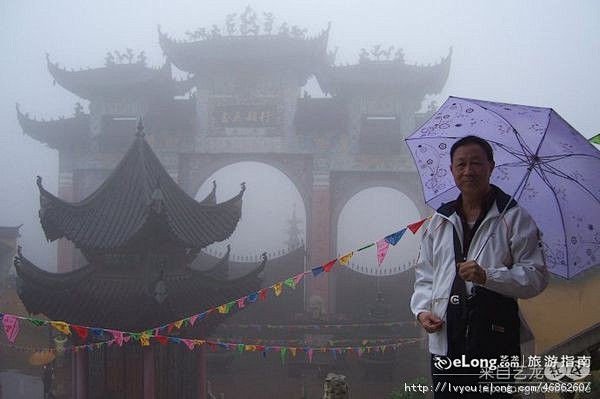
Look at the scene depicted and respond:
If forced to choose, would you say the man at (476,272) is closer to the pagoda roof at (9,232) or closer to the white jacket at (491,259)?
the white jacket at (491,259)

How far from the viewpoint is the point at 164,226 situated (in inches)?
262

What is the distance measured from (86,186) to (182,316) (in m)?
10.1

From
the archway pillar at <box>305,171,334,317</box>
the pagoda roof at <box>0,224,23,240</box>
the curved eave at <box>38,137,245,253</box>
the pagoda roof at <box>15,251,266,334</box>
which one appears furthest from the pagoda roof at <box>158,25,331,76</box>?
the pagoda roof at <box>0,224,23,240</box>

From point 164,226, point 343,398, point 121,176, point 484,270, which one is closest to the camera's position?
point 484,270

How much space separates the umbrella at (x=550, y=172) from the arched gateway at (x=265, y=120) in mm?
11717

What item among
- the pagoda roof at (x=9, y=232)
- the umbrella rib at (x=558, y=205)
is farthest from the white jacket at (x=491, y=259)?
the pagoda roof at (x=9, y=232)

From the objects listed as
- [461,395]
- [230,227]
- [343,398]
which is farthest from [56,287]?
[461,395]

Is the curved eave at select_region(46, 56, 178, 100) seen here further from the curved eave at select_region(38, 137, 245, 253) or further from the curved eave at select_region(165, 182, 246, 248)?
the curved eave at select_region(165, 182, 246, 248)

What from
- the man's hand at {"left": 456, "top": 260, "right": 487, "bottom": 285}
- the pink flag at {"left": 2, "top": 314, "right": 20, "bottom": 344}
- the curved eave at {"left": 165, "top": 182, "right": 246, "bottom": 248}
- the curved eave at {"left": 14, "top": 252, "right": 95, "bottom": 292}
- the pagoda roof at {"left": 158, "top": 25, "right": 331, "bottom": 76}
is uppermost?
the pagoda roof at {"left": 158, "top": 25, "right": 331, "bottom": 76}

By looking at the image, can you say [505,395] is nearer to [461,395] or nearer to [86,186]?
[461,395]

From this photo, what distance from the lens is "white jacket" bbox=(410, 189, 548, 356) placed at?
5.97 feet

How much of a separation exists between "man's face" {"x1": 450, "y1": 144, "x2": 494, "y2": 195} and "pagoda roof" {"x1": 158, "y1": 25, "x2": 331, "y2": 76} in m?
13.4

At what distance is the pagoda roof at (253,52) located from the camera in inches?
575

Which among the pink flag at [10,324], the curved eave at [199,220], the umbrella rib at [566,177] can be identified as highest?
the curved eave at [199,220]
